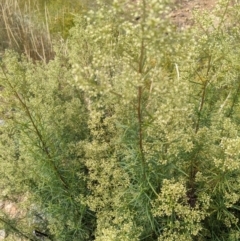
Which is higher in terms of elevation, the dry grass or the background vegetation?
the background vegetation

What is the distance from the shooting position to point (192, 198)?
2275 millimetres

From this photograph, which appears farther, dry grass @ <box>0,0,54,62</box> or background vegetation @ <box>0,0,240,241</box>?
dry grass @ <box>0,0,54,62</box>

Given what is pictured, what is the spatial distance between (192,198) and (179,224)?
0.71 ft

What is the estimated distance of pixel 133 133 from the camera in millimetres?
1925

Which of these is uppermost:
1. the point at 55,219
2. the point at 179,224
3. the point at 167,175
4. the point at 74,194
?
the point at 167,175

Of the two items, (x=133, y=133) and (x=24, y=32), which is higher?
(x=133, y=133)

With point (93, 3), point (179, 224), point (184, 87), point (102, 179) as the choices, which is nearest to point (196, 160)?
point (179, 224)

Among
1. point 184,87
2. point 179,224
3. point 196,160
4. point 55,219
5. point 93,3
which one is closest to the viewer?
point 184,87

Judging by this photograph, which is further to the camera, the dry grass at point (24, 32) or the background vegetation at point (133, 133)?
the dry grass at point (24, 32)

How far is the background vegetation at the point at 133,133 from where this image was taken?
1.53 meters

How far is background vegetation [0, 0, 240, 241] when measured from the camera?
1534mm

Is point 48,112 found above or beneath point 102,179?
above

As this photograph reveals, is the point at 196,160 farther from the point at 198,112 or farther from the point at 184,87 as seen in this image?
the point at 184,87

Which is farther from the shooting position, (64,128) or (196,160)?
(64,128)
